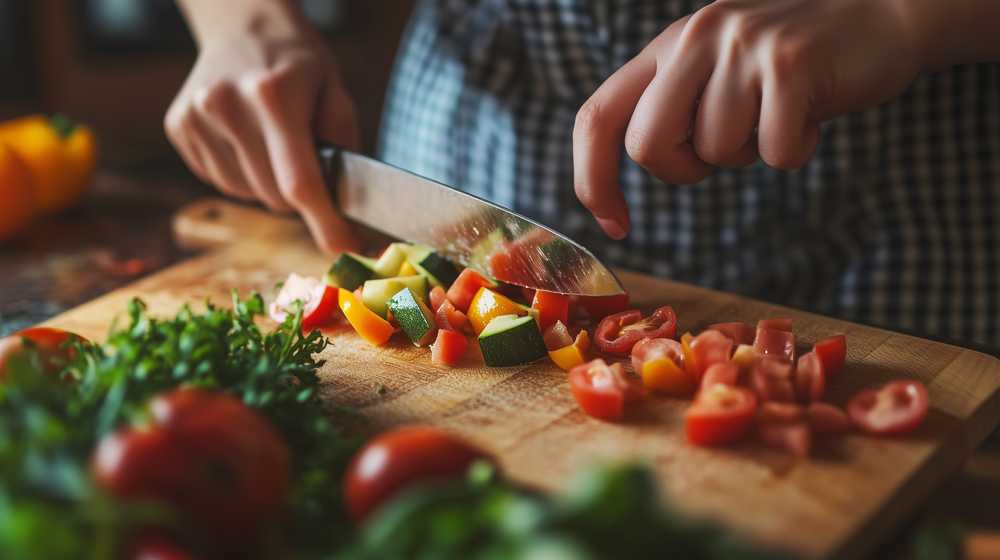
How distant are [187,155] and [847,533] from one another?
204 centimetres

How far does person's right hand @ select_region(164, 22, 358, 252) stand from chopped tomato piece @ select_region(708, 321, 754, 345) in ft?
3.44

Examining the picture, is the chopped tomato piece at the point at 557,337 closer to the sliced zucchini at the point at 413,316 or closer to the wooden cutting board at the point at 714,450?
the wooden cutting board at the point at 714,450

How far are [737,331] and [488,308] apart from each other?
1.70 ft

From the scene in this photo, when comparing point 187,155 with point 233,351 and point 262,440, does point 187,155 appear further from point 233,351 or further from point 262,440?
point 262,440

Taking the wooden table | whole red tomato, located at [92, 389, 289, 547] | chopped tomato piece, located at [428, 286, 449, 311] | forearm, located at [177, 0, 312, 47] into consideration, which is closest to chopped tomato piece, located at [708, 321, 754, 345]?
the wooden table

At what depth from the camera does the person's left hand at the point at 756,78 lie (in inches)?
66.1

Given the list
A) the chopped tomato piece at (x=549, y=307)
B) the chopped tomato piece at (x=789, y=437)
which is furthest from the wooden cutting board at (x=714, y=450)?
the chopped tomato piece at (x=549, y=307)

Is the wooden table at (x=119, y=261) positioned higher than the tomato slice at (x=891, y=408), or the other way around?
the tomato slice at (x=891, y=408)

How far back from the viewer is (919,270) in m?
2.46

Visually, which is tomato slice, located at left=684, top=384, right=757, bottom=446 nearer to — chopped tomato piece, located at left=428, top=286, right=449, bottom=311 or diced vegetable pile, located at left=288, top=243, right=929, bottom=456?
diced vegetable pile, located at left=288, top=243, right=929, bottom=456

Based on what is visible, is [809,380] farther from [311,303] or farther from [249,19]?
[249,19]

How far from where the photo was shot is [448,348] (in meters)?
1.87

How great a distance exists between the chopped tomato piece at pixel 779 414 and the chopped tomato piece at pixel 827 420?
2cm

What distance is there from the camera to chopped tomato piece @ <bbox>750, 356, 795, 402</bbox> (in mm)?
1595
